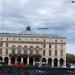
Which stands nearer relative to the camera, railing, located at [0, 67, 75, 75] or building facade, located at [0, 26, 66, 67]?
railing, located at [0, 67, 75, 75]

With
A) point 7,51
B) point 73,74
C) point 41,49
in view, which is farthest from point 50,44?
point 73,74

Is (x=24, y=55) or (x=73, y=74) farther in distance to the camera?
(x=24, y=55)

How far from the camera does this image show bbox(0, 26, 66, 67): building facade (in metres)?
152

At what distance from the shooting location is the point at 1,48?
153 m

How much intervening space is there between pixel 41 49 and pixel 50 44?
345cm

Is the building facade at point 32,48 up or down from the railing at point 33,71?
down

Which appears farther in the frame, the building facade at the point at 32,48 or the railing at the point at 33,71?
the building facade at the point at 32,48

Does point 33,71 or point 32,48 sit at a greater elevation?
point 33,71

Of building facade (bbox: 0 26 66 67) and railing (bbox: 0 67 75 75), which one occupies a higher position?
railing (bbox: 0 67 75 75)

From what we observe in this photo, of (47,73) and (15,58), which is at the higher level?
(47,73)

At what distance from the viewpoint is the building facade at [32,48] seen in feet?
499

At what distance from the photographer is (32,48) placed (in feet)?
508

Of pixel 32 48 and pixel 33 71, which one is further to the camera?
pixel 32 48

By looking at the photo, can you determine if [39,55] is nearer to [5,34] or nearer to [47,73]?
[5,34]
